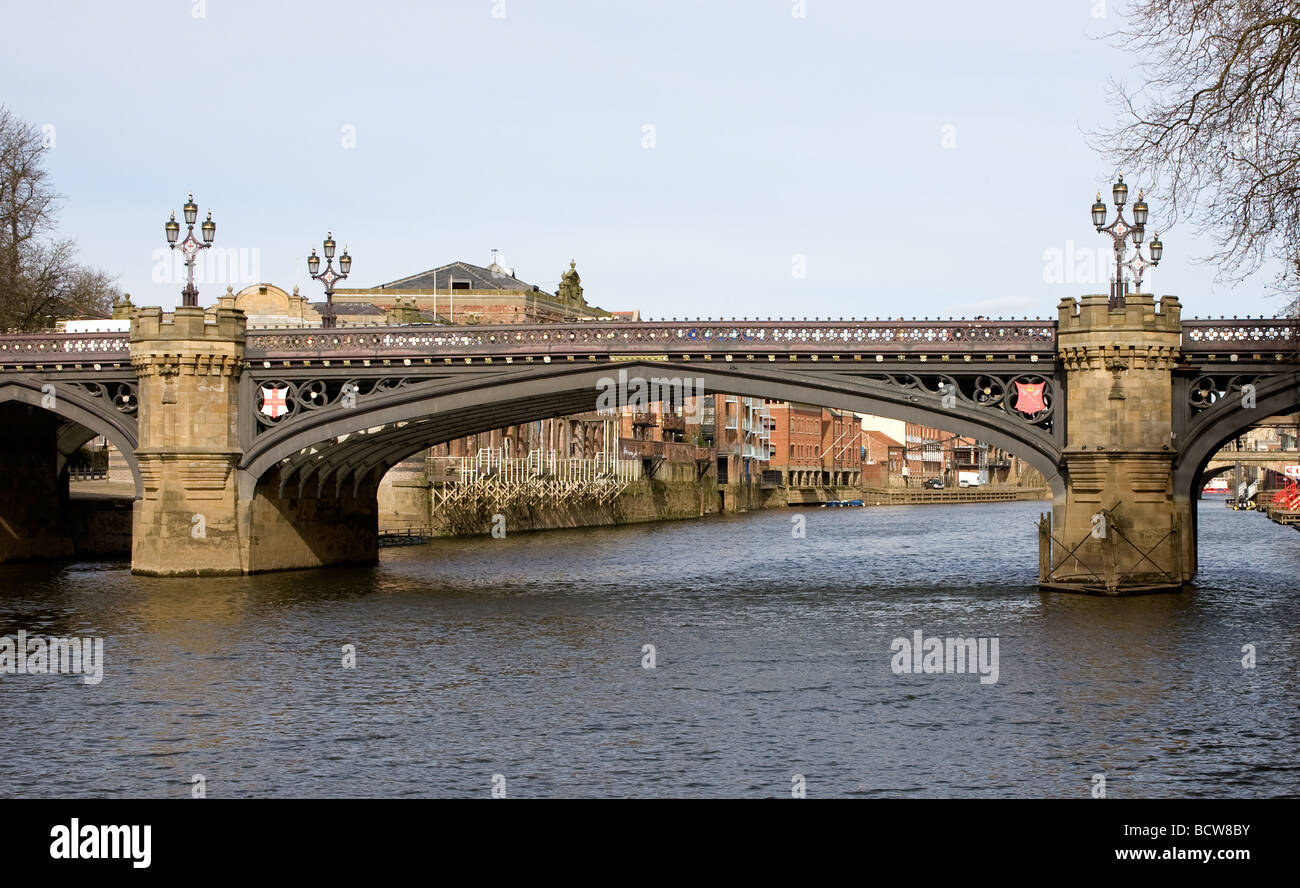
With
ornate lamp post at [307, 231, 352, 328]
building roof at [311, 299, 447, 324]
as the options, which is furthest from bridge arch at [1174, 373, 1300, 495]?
building roof at [311, 299, 447, 324]

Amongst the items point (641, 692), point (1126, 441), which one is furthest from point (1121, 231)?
point (641, 692)

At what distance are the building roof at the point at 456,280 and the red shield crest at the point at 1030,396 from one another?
70551mm

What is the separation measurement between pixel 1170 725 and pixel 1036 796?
5.74 metres

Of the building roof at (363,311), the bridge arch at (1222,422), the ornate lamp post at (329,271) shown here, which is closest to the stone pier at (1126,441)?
the bridge arch at (1222,422)

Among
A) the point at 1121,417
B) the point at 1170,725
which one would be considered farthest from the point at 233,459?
the point at 1170,725

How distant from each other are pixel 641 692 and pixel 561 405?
27567 millimetres

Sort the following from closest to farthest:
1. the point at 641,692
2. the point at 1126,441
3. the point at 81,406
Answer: the point at 641,692
the point at 1126,441
the point at 81,406

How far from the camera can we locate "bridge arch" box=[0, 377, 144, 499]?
53688 millimetres

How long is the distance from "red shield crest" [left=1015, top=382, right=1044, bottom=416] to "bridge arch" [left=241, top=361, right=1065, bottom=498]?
44cm

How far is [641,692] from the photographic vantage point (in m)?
30.8

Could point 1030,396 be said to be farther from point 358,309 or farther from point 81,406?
point 358,309

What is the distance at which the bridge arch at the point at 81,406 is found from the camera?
53688mm
